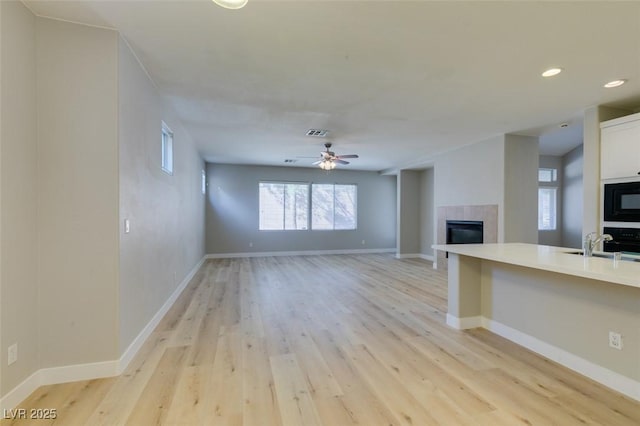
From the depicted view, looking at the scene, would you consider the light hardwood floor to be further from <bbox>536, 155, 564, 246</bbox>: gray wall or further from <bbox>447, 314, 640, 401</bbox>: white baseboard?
<bbox>536, 155, 564, 246</bbox>: gray wall

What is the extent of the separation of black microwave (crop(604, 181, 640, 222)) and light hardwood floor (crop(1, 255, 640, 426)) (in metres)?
2.19

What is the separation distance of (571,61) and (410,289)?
3.61m

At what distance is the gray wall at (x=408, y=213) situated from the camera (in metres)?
8.56

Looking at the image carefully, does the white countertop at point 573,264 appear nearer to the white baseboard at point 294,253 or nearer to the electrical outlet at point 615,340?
the electrical outlet at point 615,340

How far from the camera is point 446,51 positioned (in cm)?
246

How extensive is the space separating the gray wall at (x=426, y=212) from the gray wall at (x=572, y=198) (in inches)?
131

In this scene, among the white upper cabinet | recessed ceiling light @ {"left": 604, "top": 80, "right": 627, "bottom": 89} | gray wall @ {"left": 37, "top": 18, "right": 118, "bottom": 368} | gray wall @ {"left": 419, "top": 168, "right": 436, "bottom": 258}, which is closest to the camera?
gray wall @ {"left": 37, "top": 18, "right": 118, "bottom": 368}

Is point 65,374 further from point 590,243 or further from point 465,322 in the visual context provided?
point 590,243

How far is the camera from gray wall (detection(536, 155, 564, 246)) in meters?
7.66

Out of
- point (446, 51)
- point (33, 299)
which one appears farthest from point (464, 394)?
point (33, 299)

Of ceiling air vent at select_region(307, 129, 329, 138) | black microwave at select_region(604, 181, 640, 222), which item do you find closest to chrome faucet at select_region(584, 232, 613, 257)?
black microwave at select_region(604, 181, 640, 222)

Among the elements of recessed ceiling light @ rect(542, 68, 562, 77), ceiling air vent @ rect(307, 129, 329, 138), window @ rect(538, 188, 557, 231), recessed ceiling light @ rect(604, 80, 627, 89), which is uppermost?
ceiling air vent @ rect(307, 129, 329, 138)

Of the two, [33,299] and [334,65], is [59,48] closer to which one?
[33,299]

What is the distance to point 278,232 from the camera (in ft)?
28.7
